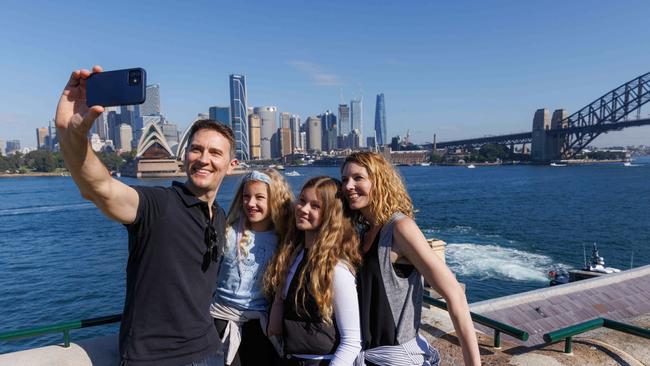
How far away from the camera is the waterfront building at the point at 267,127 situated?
150000mm

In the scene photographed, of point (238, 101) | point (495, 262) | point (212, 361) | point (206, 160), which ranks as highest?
point (238, 101)

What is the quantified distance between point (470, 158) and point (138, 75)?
115219mm

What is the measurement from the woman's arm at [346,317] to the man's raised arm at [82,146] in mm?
787

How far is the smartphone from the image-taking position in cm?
108

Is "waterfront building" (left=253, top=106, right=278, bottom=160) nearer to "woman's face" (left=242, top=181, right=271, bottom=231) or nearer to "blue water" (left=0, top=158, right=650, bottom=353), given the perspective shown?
"blue water" (left=0, top=158, right=650, bottom=353)

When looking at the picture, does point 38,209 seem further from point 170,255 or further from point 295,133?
point 295,133

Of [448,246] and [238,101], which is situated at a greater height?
[238,101]

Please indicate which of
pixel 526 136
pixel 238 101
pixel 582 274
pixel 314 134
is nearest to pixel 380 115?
pixel 314 134

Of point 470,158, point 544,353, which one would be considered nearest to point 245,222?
point 544,353

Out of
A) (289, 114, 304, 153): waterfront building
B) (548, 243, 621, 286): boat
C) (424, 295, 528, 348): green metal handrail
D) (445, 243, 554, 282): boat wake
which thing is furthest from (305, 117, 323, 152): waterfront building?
(424, 295, 528, 348): green metal handrail

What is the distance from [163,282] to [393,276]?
800 millimetres

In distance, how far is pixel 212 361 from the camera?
1.58 metres

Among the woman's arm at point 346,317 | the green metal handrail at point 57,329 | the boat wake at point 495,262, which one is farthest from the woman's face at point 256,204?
the boat wake at point 495,262

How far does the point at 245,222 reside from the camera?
1919mm
